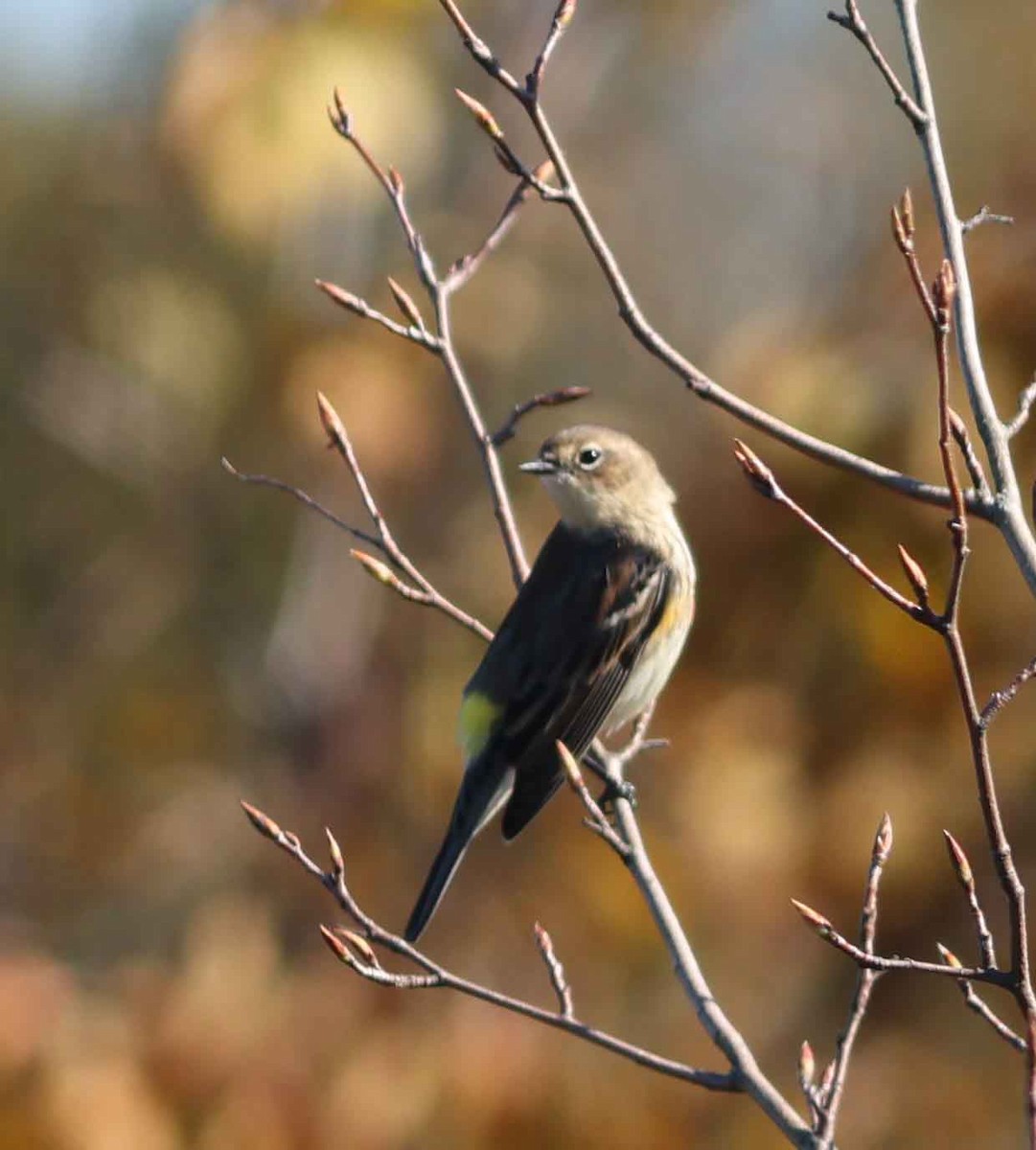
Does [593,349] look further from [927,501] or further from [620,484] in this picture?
[927,501]

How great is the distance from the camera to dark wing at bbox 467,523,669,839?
566 cm

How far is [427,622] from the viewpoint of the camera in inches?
360

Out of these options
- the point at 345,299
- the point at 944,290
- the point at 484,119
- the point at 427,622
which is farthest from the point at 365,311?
the point at 427,622

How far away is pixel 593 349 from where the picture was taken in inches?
530

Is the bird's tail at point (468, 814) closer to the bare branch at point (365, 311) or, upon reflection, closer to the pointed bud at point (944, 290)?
the bare branch at point (365, 311)

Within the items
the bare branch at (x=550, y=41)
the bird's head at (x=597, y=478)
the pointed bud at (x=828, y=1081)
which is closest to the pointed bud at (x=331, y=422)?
the bare branch at (x=550, y=41)

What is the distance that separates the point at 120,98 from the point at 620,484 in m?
7.82

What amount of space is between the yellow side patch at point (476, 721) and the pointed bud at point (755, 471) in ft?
9.45

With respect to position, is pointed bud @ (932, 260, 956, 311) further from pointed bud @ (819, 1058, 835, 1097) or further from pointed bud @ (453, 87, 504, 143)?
pointed bud @ (819, 1058, 835, 1097)

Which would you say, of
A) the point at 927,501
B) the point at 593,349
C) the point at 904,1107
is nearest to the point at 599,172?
the point at 593,349

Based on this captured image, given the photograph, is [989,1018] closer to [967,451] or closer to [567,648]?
[967,451]

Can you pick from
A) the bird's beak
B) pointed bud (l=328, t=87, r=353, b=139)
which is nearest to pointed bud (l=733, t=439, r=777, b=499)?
pointed bud (l=328, t=87, r=353, b=139)

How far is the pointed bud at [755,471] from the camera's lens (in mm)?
2967

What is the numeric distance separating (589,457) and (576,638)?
67 cm
